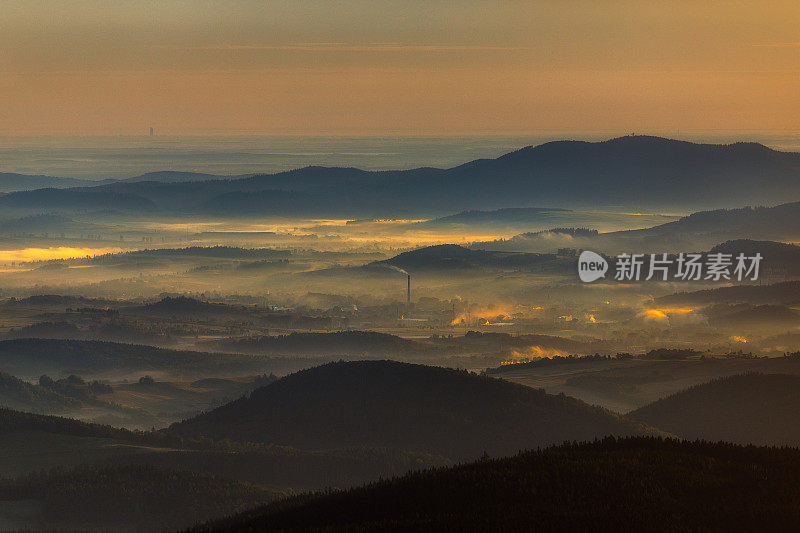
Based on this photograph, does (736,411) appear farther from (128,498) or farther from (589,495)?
(589,495)

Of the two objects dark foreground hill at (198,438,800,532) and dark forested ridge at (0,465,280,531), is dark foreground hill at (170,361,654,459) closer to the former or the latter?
dark forested ridge at (0,465,280,531)

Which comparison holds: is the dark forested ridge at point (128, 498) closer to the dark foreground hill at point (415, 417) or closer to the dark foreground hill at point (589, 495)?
the dark foreground hill at point (589, 495)

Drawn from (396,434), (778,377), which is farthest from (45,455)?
(778,377)

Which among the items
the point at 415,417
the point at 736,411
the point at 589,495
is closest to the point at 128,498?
the point at 415,417

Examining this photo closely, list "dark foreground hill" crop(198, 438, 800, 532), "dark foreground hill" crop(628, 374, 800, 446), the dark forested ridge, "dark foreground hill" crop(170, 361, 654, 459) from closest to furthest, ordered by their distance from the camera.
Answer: "dark foreground hill" crop(198, 438, 800, 532) < the dark forested ridge < "dark foreground hill" crop(628, 374, 800, 446) < "dark foreground hill" crop(170, 361, 654, 459)

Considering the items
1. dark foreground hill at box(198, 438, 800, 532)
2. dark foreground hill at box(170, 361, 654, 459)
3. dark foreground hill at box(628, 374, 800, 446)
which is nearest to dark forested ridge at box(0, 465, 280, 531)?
dark foreground hill at box(198, 438, 800, 532)

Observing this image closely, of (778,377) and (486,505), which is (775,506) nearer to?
(486,505)

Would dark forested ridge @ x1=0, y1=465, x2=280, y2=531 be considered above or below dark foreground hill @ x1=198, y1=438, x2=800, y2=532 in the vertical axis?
below

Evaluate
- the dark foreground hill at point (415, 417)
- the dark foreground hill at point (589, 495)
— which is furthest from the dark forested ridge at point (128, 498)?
the dark foreground hill at point (415, 417)
